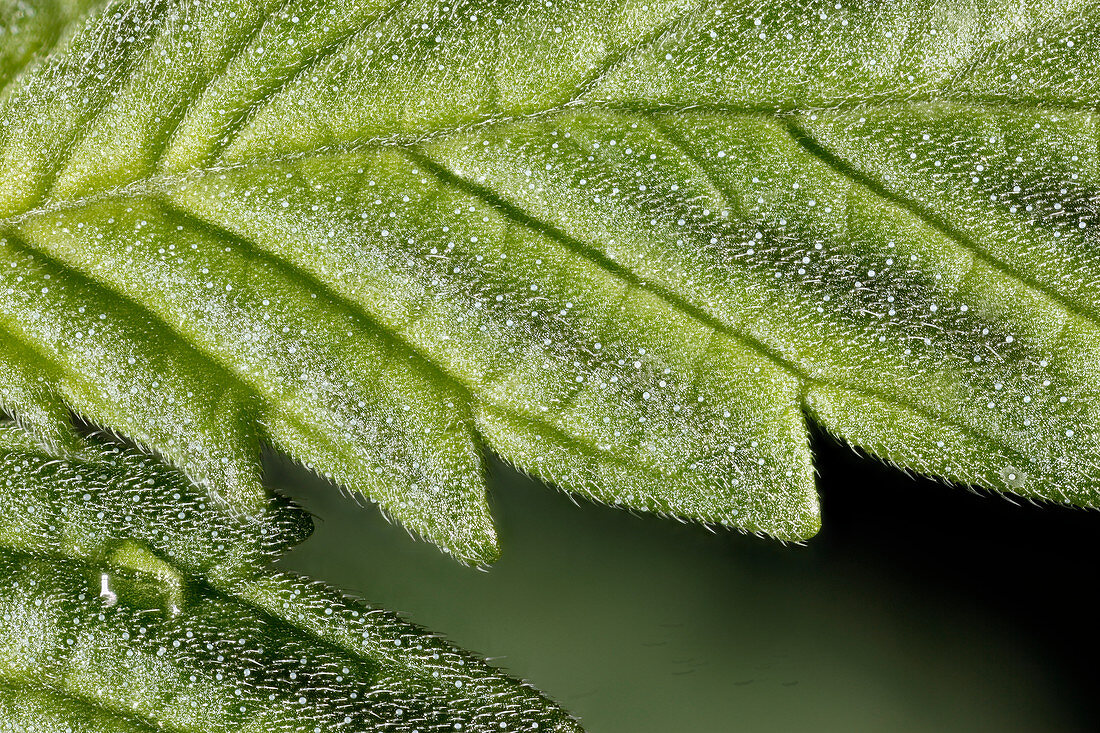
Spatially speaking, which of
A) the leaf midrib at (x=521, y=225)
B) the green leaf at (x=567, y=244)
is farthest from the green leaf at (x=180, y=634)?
the leaf midrib at (x=521, y=225)

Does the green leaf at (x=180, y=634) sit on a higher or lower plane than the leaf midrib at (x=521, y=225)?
lower

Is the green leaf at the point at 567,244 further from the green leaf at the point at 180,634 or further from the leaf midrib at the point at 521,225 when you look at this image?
the green leaf at the point at 180,634

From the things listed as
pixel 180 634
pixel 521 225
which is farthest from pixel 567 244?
pixel 180 634

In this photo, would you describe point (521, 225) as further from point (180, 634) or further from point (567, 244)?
point (180, 634)

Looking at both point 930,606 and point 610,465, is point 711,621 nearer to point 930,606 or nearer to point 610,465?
point 930,606

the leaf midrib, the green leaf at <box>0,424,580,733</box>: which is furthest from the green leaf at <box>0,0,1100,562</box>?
the green leaf at <box>0,424,580,733</box>

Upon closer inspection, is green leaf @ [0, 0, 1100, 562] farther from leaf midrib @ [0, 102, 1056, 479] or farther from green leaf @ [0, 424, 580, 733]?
green leaf @ [0, 424, 580, 733]

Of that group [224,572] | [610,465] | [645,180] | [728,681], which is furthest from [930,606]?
[224,572]
